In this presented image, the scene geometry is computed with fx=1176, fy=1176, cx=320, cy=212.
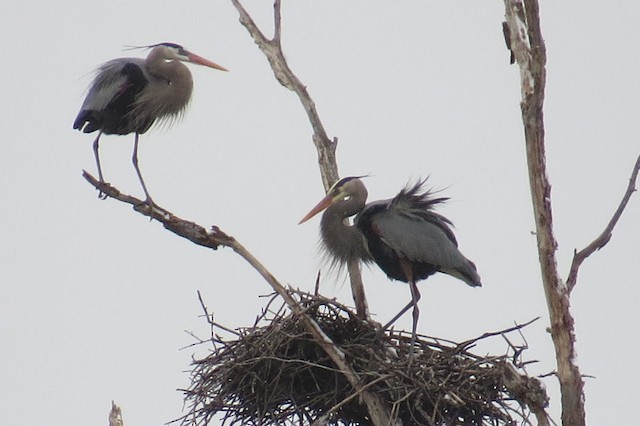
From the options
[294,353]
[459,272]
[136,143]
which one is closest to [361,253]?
[459,272]

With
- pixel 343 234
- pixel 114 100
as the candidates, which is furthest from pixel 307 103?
pixel 114 100

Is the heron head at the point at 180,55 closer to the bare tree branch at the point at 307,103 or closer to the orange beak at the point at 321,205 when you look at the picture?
the bare tree branch at the point at 307,103

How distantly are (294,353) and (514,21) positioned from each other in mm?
2227

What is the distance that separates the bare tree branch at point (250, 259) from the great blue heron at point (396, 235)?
583 millimetres

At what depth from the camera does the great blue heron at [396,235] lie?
23.5 feet

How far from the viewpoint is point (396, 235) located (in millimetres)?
7141

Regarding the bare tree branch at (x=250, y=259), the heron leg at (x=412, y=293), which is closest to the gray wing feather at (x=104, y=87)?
the bare tree branch at (x=250, y=259)

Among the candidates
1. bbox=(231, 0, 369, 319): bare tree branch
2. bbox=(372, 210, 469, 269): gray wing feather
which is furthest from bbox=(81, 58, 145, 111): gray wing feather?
bbox=(372, 210, 469, 269): gray wing feather

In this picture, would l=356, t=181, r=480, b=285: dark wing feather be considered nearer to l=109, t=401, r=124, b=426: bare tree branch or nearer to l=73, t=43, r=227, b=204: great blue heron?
l=73, t=43, r=227, b=204: great blue heron

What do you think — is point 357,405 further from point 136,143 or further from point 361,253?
point 136,143

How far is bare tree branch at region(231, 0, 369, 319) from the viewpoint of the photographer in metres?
7.47

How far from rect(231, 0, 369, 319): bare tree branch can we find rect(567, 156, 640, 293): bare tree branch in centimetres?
225

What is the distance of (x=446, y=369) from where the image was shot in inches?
253

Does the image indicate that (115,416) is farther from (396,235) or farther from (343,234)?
(343,234)
